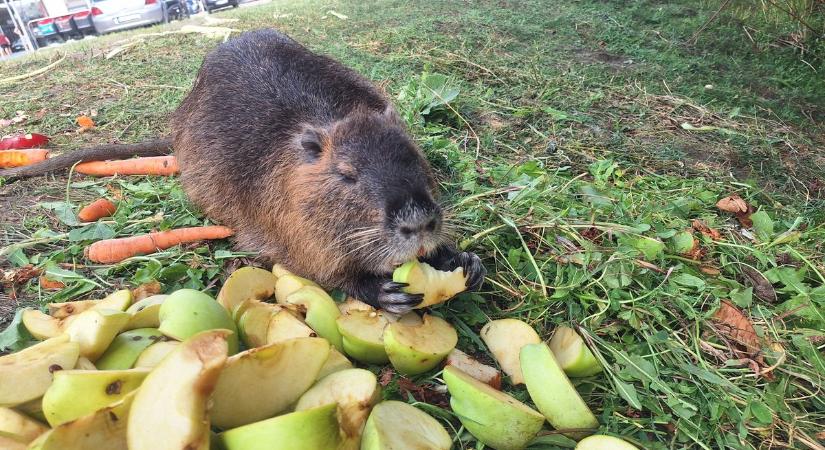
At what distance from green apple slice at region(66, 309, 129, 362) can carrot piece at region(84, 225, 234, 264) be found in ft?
3.00

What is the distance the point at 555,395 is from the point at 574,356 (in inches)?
7.8

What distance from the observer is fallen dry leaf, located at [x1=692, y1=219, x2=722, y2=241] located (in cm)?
244

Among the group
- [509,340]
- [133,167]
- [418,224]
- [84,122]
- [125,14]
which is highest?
[125,14]

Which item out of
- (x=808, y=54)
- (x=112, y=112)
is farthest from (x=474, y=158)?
(x=808, y=54)

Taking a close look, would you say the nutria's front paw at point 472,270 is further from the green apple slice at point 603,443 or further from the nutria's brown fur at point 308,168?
the green apple slice at point 603,443

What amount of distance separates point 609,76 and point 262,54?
3.19 metres

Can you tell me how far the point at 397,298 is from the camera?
6.42ft

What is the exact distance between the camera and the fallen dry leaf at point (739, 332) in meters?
1.90

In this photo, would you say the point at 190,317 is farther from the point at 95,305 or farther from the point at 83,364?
the point at 95,305

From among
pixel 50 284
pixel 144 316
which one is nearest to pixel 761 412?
pixel 144 316

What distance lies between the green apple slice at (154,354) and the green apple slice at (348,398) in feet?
1.39

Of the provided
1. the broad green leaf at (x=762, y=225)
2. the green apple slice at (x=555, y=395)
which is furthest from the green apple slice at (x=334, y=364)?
the broad green leaf at (x=762, y=225)

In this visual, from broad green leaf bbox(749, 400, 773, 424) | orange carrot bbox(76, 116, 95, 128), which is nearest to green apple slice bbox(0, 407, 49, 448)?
broad green leaf bbox(749, 400, 773, 424)

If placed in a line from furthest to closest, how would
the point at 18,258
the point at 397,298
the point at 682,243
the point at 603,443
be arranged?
the point at 18,258, the point at 682,243, the point at 397,298, the point at 603,443
